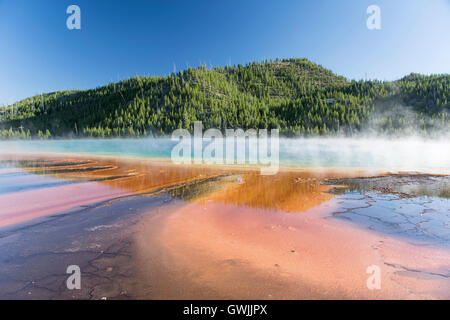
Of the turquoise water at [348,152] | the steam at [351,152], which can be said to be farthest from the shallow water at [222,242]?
the turquoise water at [348,152]

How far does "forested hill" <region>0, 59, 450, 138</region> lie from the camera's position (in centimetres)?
8669

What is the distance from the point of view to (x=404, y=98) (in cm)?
9494

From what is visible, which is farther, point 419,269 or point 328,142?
point 328,142

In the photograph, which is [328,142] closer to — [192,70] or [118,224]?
[118,224]

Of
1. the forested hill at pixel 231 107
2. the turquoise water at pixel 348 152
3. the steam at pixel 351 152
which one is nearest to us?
the steam at pixel 351 152

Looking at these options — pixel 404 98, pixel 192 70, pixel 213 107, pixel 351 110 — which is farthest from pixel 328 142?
pixel 192 70

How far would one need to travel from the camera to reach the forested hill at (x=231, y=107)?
284 ft

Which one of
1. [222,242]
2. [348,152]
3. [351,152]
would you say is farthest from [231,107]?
[222,242]

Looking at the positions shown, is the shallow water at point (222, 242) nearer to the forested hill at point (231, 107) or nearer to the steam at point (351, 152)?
the steam at point (351, 152)

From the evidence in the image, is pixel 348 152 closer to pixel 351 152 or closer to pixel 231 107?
pixel 351 152

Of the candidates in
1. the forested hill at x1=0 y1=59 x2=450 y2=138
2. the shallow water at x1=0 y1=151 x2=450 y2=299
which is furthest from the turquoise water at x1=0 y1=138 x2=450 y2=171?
the shallow water at x1=0 y1=151 x2=450 y2=299

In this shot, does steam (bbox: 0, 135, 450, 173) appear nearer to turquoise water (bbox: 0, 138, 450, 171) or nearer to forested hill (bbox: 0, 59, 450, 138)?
turquoise water (bbox: 0, 138, 450, 171)

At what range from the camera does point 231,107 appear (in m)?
108
